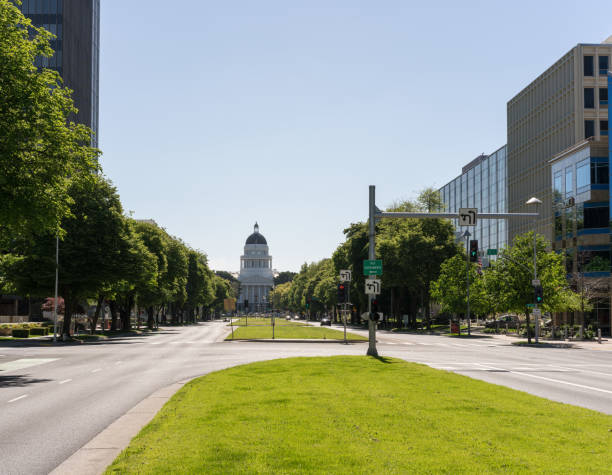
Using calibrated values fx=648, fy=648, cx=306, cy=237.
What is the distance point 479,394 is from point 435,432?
203 inches

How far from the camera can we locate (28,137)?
76.7ft

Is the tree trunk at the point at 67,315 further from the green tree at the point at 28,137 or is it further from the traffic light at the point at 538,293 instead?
the traffic light at the point at 538,293

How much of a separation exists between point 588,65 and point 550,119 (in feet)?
31.7

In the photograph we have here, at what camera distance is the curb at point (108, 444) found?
844 cm

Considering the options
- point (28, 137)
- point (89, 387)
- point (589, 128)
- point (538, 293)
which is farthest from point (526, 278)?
point (89, 387)

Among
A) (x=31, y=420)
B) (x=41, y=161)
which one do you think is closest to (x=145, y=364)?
(x=41, y=161)

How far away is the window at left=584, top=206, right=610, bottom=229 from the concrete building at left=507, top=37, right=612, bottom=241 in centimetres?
1099

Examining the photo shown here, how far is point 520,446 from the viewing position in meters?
8.51

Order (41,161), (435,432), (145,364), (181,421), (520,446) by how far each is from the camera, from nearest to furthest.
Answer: (520,446) < (435,432) < (181,421) < (41,161) < (145,364)

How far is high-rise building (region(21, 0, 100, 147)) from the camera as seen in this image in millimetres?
91875

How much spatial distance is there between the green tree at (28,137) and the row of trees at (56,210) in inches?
1.4

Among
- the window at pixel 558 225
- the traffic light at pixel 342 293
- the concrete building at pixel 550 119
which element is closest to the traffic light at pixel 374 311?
the traffic light at pixel 342 293

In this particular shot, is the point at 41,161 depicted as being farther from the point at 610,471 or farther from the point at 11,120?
the point at 610,471

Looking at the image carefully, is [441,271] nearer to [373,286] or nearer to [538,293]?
[538,293]
